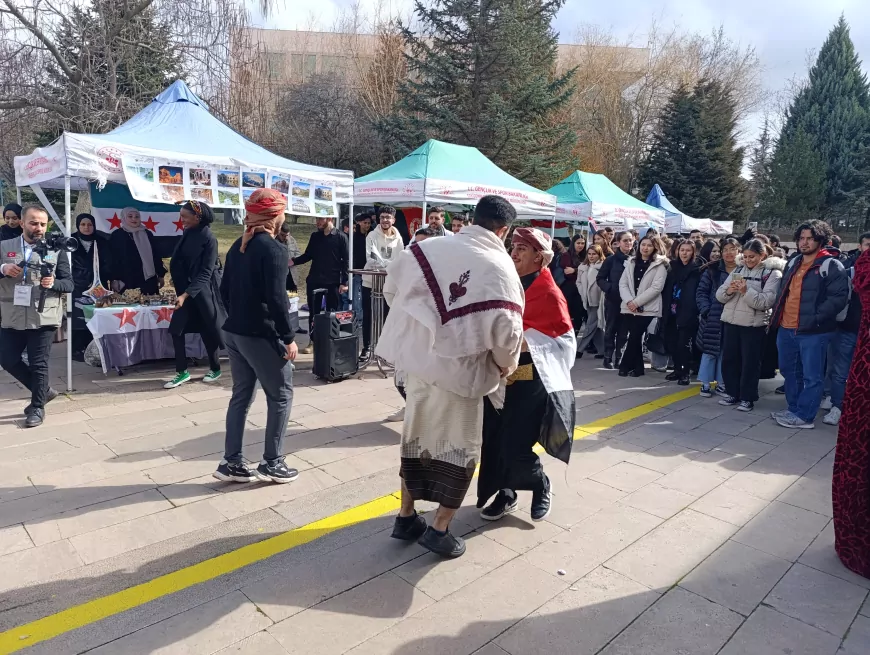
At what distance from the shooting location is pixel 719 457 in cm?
478

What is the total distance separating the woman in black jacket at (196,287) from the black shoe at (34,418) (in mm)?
1331

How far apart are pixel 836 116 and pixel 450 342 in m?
41.2

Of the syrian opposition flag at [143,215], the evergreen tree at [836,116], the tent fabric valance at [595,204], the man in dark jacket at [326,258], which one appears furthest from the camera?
the evergreen tree at [836,116]

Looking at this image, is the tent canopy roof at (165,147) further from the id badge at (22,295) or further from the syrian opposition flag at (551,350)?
the syrian opposition flag at (551,350)

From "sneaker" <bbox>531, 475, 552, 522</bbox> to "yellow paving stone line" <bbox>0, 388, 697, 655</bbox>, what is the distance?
0.87m

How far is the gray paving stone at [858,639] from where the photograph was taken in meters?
2.50

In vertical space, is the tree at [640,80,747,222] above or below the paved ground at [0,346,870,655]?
above

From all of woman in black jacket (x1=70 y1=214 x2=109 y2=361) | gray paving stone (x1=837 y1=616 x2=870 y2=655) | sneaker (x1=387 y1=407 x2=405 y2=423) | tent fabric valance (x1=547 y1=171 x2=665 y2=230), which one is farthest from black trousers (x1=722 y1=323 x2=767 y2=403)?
tent fabric valance (x1=547 y1=171 x2=665 y2=230)

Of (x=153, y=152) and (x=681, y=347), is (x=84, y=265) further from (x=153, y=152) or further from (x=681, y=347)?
(x=681, y=347)

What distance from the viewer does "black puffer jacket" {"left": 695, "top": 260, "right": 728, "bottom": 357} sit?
657 cm

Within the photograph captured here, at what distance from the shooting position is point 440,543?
9.96ft

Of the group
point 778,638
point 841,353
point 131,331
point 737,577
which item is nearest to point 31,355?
point 131,331

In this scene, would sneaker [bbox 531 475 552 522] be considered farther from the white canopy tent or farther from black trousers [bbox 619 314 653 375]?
the white canopy tent

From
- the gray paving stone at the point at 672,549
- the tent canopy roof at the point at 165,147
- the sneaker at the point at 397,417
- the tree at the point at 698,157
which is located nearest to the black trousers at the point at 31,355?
the tent canopy roof at the point at 165,147
